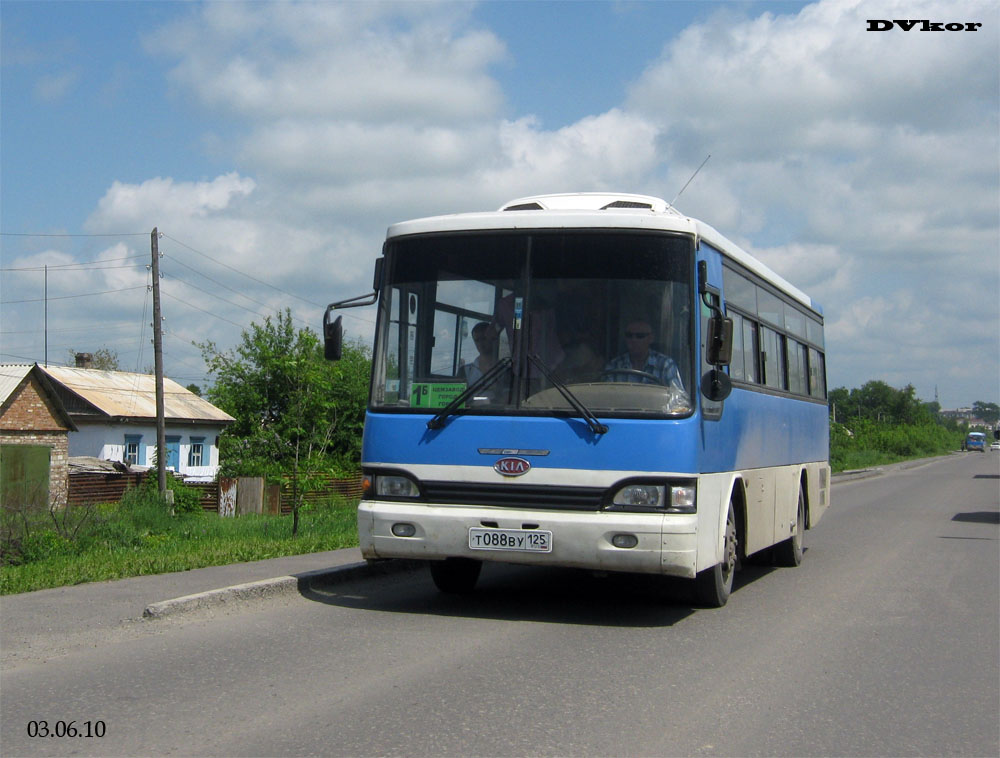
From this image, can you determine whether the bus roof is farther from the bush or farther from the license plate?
the bush

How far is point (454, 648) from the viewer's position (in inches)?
275

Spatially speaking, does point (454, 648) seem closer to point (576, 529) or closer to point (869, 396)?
point (576, 529)

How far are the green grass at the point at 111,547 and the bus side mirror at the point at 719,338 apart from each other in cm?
561

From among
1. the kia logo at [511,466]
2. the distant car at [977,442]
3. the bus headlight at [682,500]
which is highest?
the kia logo at [511,466]

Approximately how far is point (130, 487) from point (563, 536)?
32.6 metres

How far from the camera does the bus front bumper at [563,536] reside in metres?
7.50

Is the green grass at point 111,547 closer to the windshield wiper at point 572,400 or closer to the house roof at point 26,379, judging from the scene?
the windshield wiper at point 572,400

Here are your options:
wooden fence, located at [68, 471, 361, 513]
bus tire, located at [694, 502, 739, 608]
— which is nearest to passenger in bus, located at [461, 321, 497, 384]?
bus tire, located at [694, 502, 739, 608]

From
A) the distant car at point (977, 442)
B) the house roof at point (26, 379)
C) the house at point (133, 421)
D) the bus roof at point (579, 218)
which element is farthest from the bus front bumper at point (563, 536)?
the distant car at point (977, 442)

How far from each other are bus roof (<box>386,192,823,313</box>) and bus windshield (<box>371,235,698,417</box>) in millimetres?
66

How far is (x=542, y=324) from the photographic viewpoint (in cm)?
798

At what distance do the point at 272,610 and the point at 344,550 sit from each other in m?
3.82

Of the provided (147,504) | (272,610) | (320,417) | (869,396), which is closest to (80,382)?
(147,504)

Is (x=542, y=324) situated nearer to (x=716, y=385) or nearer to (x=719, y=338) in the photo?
(x=719, y=338)
